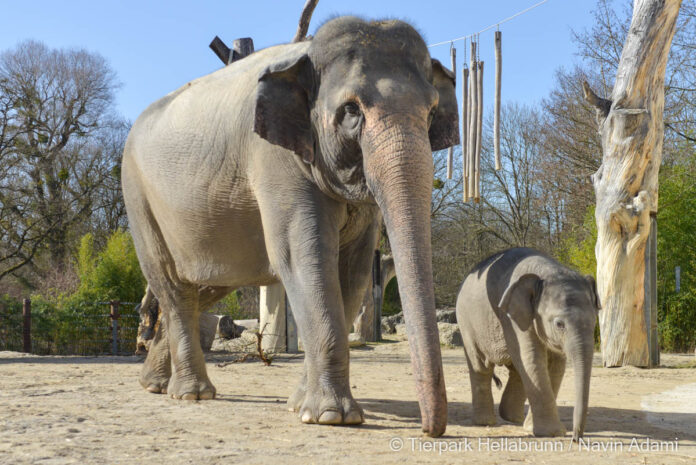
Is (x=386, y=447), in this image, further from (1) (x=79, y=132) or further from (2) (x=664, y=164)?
(1) (x=79, y=132)

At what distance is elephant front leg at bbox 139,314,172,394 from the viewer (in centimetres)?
712

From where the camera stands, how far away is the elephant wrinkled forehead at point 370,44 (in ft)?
14.9

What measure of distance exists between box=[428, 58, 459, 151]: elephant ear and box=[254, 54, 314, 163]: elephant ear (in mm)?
892

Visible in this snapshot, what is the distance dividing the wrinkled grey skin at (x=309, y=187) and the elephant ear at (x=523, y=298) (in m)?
0.89

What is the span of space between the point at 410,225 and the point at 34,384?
197 inches

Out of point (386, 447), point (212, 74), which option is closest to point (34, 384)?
point (212, 74)

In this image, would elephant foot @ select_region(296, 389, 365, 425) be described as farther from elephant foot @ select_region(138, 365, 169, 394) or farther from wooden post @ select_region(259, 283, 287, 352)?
wooden post @ select_region(259, 283, 287, 352)

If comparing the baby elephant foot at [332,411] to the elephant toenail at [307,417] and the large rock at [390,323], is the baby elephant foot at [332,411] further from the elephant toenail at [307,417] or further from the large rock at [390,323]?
the large rock at [390,323]

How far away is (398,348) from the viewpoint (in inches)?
685

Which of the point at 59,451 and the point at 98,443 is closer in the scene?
the point at 59,451

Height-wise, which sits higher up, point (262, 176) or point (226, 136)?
point (226, 136)

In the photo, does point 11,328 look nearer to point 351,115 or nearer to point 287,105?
point 287,105

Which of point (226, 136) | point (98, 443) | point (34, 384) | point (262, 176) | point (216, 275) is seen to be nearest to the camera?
point (98, 443)

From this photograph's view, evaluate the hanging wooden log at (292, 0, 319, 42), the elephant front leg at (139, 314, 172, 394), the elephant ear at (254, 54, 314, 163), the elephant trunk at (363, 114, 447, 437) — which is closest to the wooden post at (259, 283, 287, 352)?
the hanging wooden log at (292, 0, 319, 42)
